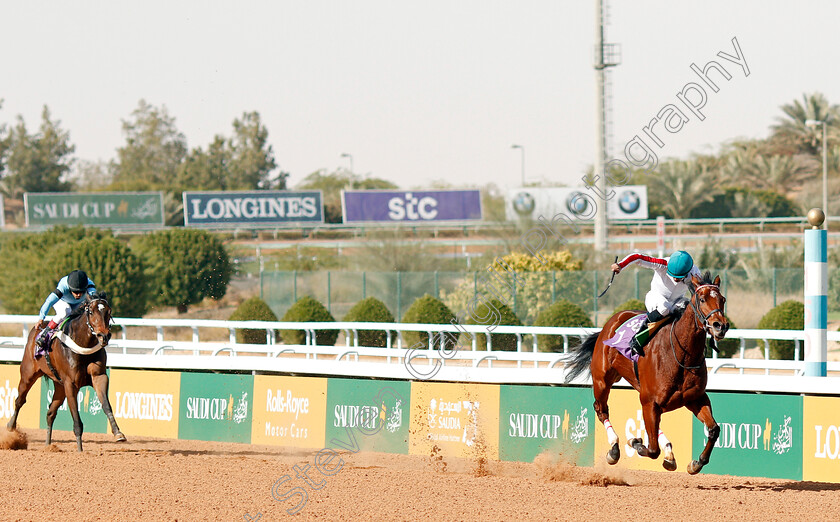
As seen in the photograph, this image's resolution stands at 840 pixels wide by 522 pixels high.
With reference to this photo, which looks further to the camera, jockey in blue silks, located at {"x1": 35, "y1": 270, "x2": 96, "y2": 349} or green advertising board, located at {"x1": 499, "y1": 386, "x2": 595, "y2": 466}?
jockey in blue silks, located at {"x1": 35, "y1": 270, "x2": 96, "y2": 349}

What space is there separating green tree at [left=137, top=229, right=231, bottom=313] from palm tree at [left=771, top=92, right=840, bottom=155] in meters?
45.1

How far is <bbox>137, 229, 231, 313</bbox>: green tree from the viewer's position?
1323 inches

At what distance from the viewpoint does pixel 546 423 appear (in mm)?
10961

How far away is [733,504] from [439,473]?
10.2 ft

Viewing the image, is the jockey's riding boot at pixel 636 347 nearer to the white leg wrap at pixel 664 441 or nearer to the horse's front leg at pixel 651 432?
the horse's front leg at pixel 651 432

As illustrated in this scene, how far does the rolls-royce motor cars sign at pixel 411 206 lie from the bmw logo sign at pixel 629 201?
7.10 m

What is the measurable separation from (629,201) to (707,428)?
44.3 meters

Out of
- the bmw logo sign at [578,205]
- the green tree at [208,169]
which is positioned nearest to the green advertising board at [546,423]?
the bmw logo sign at [578,205]

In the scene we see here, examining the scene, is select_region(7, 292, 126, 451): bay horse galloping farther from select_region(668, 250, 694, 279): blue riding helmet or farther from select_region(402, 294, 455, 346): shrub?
select_region(402, 294, 455, 346): shrub

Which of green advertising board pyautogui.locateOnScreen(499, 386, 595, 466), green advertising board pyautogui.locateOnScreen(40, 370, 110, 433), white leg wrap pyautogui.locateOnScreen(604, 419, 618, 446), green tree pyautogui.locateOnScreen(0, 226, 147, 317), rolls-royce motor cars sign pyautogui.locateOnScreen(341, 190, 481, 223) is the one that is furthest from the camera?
rolls-royce motor cars sign pyautogui.locateOnScreen(341, 190, 481, 223)

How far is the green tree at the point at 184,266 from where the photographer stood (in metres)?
33.6

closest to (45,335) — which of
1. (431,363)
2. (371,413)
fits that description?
(371,413)

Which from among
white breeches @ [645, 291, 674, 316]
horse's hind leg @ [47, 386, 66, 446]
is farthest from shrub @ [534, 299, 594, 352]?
white breeches @ [645, 291, 674, 316]

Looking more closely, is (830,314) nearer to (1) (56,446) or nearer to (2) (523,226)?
(2) (523,226)
